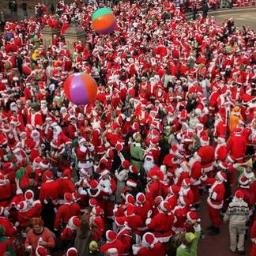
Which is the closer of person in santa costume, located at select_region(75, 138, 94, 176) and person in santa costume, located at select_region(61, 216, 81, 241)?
person in santa costume, located at select_region(61, 216, 81, 241)

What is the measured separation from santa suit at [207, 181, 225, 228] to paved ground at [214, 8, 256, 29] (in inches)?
923

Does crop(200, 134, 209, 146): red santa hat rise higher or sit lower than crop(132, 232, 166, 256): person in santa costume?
higher

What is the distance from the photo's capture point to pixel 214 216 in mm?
9969

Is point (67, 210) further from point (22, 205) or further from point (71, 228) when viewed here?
point (22, 205)

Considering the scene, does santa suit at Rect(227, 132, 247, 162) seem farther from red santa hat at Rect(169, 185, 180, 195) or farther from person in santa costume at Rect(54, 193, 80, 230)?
person in santa costume at Rect(54, 193, 80, 230)

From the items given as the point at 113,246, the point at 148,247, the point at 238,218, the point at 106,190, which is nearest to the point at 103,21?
the point at 106,190

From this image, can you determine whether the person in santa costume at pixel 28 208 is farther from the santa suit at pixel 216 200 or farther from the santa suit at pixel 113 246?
the santa suit at pixel 216 200

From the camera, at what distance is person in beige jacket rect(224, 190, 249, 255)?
896 cm

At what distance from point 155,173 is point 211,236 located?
1687 millimetres

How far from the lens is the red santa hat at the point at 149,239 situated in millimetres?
8070

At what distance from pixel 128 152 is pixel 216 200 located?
98.0 inches

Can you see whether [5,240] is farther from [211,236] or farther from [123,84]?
[123,84]

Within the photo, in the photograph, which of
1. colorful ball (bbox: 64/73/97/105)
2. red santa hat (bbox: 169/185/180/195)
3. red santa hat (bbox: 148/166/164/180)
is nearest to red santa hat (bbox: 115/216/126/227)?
red santa hat (bbox: 169/185/180/195)

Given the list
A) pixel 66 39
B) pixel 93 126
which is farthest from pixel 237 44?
pixel 93 126
